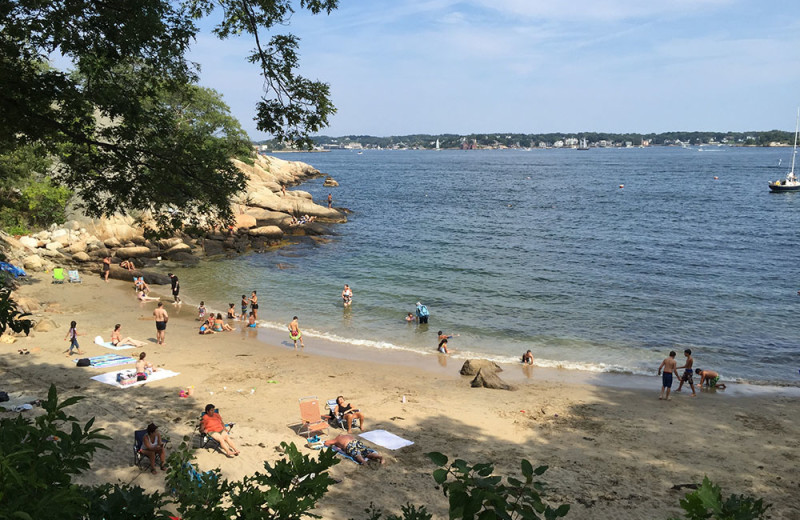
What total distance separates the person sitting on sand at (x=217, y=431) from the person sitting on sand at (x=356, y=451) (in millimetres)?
2091

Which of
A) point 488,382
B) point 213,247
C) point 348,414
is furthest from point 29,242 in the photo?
point 488,382

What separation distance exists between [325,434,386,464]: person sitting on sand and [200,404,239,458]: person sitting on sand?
2.09 metres

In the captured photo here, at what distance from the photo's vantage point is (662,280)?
112 feet

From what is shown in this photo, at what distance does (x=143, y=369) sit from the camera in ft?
56.8

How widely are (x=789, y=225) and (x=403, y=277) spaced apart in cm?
4029

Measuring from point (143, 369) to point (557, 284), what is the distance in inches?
899

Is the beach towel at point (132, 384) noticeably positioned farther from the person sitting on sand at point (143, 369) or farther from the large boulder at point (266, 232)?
the large boulder at point (266, 232)

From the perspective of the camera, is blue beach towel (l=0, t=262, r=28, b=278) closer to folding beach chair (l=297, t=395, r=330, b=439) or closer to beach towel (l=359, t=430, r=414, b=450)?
folding beach chair (l=297, t=395, r=330, b=439)

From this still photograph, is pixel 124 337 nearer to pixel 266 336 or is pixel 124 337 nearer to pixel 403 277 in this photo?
→ pixel 266 336

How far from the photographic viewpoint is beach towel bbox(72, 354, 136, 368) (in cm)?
1845

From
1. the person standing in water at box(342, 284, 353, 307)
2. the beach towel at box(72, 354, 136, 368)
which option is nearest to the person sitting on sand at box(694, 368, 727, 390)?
the person standing in water at box(342, 284, 353, 307)

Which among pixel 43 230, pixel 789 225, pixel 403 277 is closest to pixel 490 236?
pixel 403 277

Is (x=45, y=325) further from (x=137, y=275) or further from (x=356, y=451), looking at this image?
(x=356, y=451)

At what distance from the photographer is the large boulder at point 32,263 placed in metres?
31.3
